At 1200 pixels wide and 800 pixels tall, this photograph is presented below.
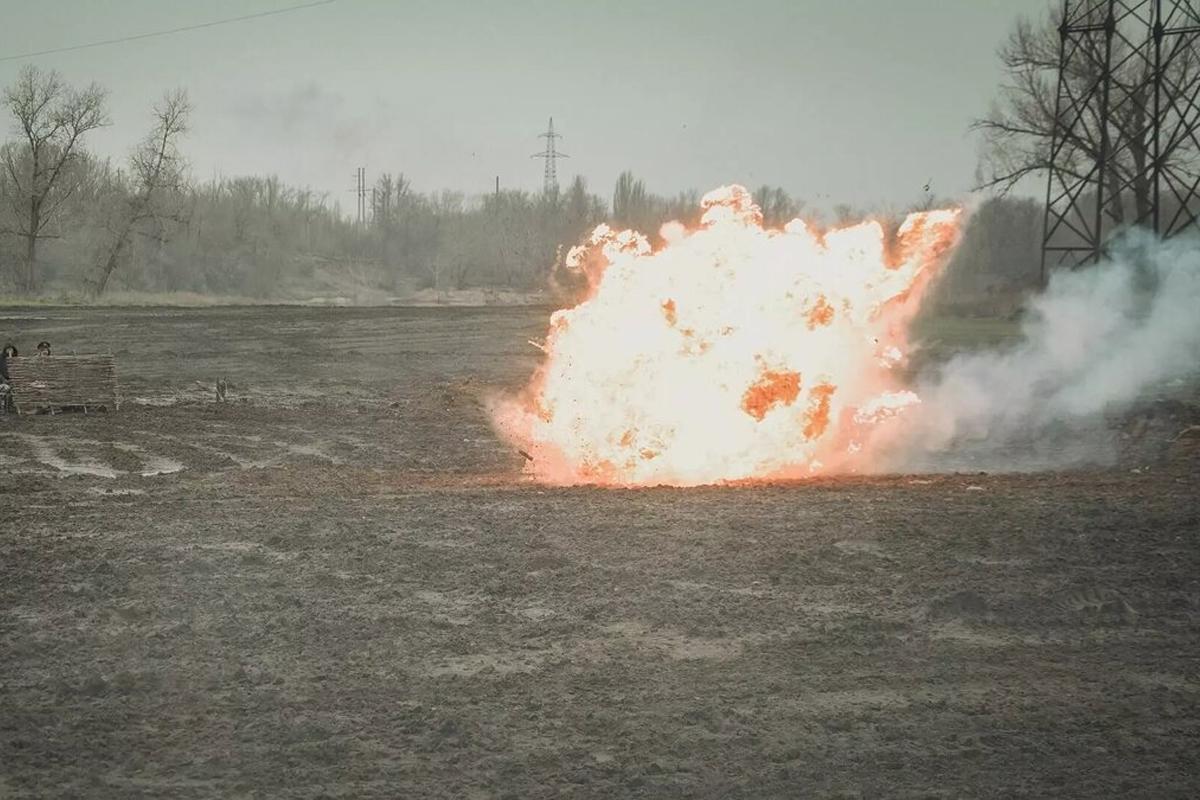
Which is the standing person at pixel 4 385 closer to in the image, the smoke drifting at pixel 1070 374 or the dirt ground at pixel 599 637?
the dirt ground at pixel 599 637

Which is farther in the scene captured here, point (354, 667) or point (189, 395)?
point (189, 395)

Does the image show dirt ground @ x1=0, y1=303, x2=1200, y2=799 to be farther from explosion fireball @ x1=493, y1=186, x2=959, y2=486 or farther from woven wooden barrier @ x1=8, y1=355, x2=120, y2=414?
woven wooden barrier @ x1=8, y1=355, x2=120, y2=414

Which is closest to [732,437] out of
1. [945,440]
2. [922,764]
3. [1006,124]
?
[945,440]

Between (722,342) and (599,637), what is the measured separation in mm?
7024

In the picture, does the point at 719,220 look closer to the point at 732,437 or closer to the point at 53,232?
the point at 732,437

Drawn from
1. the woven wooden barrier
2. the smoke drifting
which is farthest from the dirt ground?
the woven wooden barrier

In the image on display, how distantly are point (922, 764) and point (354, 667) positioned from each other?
369 centimetres

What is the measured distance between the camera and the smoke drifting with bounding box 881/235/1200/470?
19406 millimetres

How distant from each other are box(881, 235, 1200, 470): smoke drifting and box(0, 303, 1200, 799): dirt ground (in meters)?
3.71

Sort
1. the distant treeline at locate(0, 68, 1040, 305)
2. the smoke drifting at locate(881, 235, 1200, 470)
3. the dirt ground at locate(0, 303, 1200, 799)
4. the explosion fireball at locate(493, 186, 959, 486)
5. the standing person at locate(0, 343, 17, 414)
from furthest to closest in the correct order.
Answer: the distant treeline at locate(0, 68, 1040, 305), the standing person at locate(0, 343, 17, 414), the smoke drifting at locate(881, 235, 1200, 470), the explosion fireball at locate(493, 186, 959, 486), the dirt ground at locate(0, 303, 1200, 799)

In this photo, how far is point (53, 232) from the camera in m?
68.4

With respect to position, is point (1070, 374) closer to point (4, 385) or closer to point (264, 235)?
point (4, 385)

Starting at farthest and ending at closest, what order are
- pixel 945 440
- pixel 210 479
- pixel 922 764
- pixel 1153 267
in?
1. pixel 1153 267
2. pixel 945 440
3. pixel 210 479
4. pixel 922 764

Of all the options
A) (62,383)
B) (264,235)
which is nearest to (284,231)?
(264,235)
